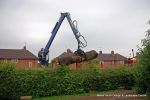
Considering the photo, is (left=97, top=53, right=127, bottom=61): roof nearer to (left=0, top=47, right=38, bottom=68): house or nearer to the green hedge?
(left=0, top=47, right=38, bottom=68): house

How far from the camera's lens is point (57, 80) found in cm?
A: 2456

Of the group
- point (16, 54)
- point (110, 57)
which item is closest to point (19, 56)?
point (16, 54)

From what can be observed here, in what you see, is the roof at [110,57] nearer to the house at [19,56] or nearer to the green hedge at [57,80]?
the house at [19,56]

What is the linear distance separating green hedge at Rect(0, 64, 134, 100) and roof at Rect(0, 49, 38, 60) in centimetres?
5086

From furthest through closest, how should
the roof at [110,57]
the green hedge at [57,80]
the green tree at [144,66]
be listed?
the roof at [110,57]
the green hedge at [57,80]
the green tree at [144,66]

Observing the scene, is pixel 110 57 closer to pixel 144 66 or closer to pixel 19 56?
pixel 19 56

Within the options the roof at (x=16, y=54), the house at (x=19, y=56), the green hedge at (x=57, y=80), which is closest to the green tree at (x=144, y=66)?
the green hedge at (x=57, y=80)

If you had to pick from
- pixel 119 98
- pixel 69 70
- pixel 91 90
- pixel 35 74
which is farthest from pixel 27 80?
pixel 119 98

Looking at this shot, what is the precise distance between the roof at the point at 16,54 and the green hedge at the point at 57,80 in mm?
50856

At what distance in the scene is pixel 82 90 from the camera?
2516cm

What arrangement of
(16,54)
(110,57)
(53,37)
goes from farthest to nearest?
(110,57), (16,54), (53,37)

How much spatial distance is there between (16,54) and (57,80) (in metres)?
53.8

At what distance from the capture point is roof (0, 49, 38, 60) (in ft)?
248

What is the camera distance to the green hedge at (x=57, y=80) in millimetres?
23062
